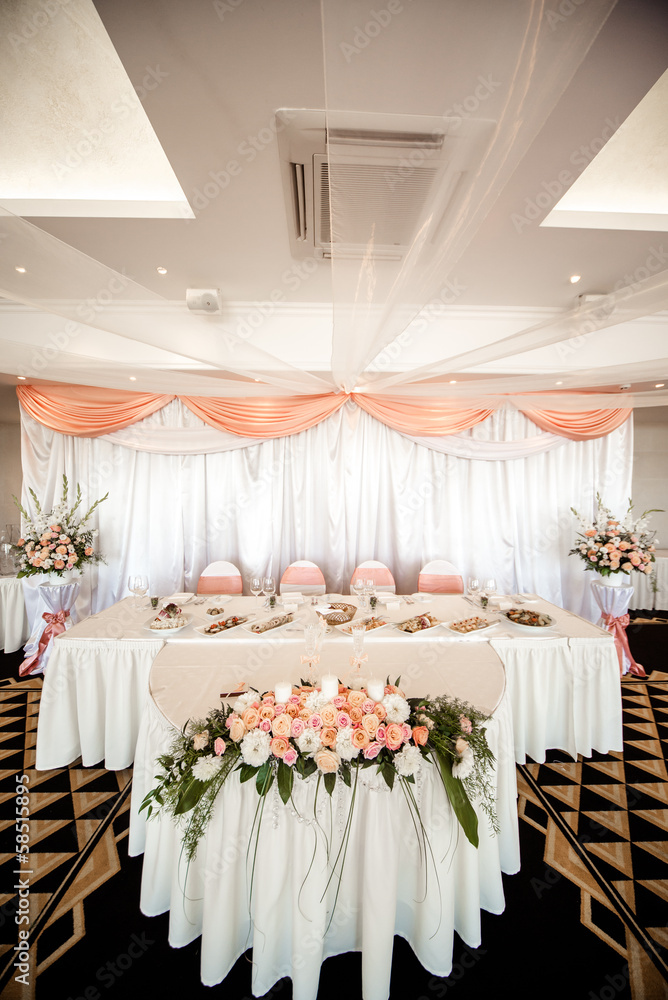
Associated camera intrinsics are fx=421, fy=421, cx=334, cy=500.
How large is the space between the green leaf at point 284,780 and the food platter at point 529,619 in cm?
187

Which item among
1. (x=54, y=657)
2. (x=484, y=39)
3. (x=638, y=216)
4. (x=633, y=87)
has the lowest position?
(x=54, y=657)

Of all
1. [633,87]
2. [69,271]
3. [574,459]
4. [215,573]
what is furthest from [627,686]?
[69,271]

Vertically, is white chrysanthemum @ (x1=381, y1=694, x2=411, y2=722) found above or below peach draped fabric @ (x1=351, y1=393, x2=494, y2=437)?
below

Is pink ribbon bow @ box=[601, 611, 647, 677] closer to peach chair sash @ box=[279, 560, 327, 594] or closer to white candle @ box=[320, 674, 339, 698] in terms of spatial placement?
peach chair sash @ box=[279, 560, 327, 594]

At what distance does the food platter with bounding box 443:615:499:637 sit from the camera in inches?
100

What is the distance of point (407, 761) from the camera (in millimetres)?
1291

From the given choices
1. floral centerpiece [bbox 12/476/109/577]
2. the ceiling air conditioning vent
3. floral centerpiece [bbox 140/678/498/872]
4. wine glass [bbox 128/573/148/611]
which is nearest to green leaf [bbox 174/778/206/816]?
floral centerpiece [bbox 140/678/498/872]

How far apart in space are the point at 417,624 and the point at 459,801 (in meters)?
1.33

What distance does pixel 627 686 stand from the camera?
12.5 ft

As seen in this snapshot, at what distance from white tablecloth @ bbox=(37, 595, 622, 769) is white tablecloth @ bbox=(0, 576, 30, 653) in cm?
248

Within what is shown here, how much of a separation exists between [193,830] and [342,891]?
598 millimetres

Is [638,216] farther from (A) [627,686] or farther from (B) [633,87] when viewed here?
(A) [627,686]

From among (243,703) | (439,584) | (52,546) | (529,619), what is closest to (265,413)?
(52,546)

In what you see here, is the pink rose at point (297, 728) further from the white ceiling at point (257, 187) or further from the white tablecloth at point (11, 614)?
the white tablecloth at point (11, 614)
